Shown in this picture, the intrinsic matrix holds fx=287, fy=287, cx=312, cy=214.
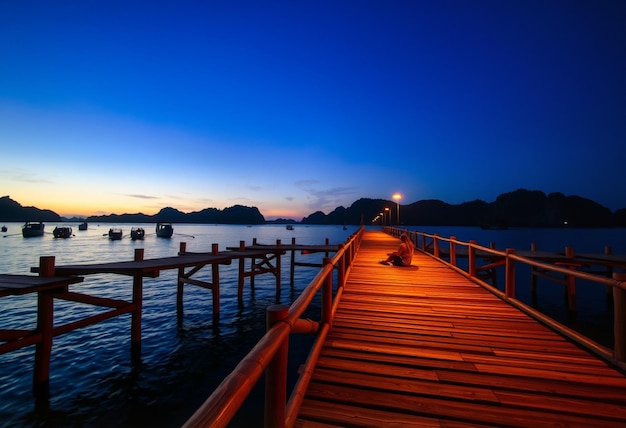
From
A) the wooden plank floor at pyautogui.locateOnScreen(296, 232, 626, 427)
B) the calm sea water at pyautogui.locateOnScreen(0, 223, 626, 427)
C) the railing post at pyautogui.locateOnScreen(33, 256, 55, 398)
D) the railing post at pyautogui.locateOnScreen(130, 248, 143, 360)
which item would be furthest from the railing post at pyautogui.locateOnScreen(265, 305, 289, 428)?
the railing post at pyautogui.locateOnScreen(130, 248, 143, 360)

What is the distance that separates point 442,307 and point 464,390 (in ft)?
10.5

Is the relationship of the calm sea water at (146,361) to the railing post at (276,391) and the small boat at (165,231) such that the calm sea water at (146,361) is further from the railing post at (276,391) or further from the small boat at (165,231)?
the small boat at (165,231)

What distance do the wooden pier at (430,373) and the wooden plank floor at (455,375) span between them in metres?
0.01

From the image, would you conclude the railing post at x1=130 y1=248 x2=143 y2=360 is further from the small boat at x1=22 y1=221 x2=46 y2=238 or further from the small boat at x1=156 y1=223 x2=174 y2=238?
the small boat at x1=22 y1=221 x2=46 y2=238

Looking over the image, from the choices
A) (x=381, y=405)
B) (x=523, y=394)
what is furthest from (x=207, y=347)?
(x=523, y=394)

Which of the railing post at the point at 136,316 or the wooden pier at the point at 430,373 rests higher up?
the wooden pier at the point at 430,373

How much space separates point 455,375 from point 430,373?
278 millimetres

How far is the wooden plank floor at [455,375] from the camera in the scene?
262 cm

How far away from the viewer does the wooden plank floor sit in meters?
Answer: 2.62

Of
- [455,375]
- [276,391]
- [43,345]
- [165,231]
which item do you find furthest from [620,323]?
[165,231]

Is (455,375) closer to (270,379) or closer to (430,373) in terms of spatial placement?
(430,373)

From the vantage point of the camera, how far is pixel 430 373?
11.0ft

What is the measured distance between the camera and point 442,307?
600cm

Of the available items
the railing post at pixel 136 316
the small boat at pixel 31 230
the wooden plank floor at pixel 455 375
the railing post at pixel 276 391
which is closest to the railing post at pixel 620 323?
the wooden plank floor at pixel 455 375
